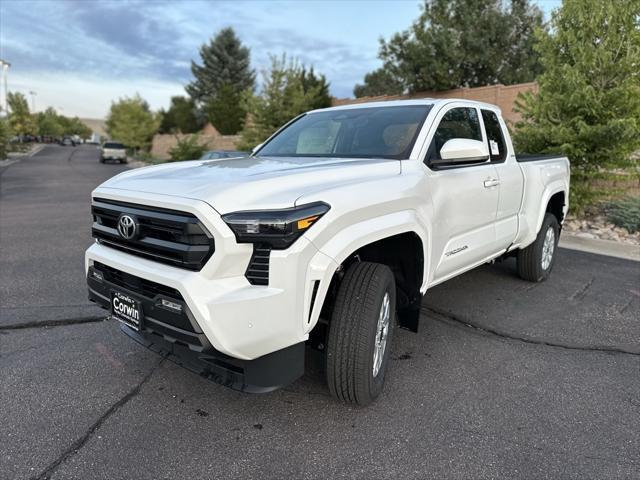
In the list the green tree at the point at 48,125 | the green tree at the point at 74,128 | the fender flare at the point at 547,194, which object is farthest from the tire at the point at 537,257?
the green tree at the point at 74,128

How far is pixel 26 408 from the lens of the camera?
113 inches

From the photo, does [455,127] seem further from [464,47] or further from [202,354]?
[464,47]

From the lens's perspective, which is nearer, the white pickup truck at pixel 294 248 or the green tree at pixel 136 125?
the white pickup truck at pixel 294 248

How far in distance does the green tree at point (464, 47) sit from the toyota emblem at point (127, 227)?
20641 millimetres

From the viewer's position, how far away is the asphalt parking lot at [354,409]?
8.00 feet

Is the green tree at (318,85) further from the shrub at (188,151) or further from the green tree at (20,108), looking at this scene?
the green tree at (20,108)

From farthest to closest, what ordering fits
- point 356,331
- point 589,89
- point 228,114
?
point 228,114 → point 589,89 → point 356,331

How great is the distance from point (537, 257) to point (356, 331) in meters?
3.65

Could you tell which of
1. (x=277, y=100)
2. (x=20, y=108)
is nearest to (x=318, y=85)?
(x=277, y=100)

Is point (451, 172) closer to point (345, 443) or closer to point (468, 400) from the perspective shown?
point (468, 400)

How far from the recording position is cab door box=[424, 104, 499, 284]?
11.1 feet

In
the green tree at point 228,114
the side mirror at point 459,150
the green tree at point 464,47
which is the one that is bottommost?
the side mirror at point 459,150

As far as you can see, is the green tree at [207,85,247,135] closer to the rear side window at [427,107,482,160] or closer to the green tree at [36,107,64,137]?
the rear side window at [427,107,482,160]

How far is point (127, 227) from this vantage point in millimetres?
2658
